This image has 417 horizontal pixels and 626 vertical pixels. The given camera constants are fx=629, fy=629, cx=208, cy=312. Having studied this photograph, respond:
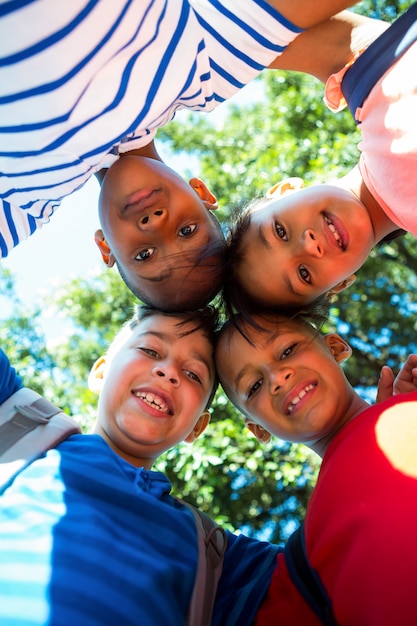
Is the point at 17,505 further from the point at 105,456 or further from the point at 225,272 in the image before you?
the point at 225,272

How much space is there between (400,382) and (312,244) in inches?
22.8

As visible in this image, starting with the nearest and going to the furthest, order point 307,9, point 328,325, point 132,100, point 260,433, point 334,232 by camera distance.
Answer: point 132,100
point 307,9
point 334,232
point 260,433
point 328,325

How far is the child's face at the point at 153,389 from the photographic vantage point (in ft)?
7.10

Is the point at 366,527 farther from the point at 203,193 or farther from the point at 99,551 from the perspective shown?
the point at 203,193

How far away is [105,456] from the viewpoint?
6.36 ft

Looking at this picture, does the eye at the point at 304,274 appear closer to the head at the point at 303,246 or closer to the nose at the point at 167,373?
the head at the point at 303,246

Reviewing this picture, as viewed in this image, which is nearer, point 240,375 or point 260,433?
point 240,375

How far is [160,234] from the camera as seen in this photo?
90.3 inches

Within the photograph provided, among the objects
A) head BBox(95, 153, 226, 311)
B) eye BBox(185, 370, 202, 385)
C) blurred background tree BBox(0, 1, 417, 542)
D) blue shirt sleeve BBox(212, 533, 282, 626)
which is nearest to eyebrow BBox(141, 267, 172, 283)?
head BBox(95, 153, 226, 311)

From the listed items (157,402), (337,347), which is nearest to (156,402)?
(157,402)

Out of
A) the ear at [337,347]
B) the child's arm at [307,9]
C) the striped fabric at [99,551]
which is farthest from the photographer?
the ear at [337,347]

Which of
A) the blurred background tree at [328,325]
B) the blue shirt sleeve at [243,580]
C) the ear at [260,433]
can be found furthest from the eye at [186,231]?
the blurred background tree at [328,325]

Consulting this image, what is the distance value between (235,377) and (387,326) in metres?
4.84

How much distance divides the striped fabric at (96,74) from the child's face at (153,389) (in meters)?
0.59
